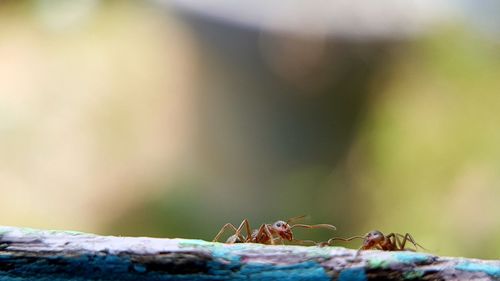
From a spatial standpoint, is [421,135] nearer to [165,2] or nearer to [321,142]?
[321,142]

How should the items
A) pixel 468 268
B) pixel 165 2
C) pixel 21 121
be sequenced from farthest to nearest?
pixel 165 2, pixel 21 121, pixel 468 268

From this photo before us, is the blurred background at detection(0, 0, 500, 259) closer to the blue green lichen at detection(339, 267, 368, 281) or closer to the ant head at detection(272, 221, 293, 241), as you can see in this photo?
the ant head at detection(272, 221, 293, 241)

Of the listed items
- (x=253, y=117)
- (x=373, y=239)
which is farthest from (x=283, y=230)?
(x=253, y=117)

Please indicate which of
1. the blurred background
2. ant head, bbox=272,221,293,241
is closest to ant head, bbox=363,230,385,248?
ant head, bbox=272,221,293,241

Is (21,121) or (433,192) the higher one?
(21,121)

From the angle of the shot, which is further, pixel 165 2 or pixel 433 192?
pixel 165 2

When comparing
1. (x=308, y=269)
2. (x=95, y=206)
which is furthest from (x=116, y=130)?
(x=308, y=269)
